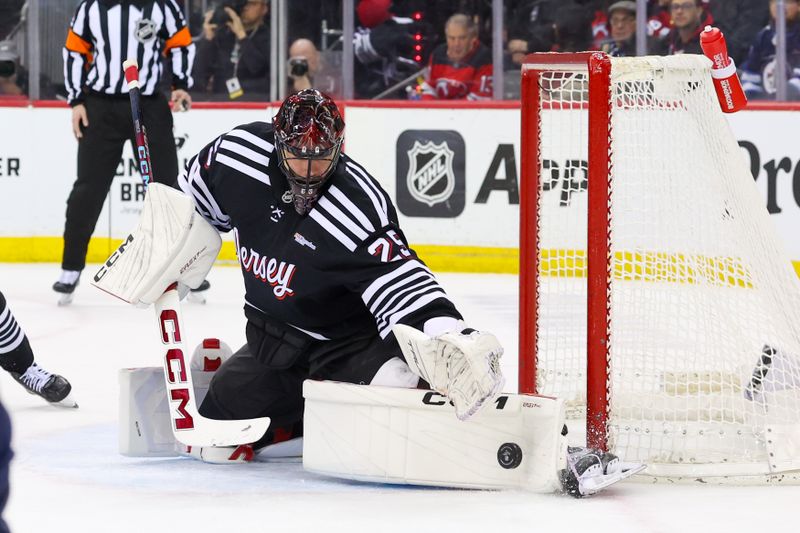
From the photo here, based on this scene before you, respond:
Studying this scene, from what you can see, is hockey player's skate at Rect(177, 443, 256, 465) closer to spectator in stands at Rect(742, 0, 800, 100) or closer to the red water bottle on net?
the red water bottle on net

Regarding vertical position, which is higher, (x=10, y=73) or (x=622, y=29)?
(x=622, y=29)

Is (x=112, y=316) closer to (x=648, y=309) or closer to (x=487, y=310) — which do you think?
(x=487, y=310)

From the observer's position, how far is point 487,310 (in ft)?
15.8

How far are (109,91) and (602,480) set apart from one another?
3198 millimetres

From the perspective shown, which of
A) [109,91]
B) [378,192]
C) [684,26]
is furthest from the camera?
[684,26]

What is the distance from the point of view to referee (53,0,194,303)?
495 cm

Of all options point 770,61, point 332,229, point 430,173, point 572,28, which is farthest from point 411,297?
point 572,28

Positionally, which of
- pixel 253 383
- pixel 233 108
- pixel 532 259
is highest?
pixel 233 108

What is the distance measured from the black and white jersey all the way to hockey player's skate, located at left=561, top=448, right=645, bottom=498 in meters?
0.31

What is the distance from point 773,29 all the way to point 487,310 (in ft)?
6.01

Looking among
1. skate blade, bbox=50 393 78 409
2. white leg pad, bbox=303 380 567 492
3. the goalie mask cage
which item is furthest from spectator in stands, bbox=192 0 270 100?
white leg pad, bbox=303 380 567 492

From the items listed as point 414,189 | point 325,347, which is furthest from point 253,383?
point 414,189

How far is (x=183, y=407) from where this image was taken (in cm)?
247

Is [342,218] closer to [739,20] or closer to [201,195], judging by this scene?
[201,195]
